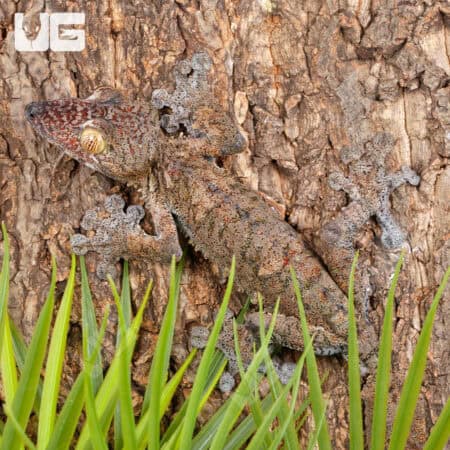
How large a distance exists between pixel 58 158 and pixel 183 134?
0.69 metres

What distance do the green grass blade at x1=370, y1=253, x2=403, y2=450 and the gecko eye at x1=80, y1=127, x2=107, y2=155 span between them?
156cm

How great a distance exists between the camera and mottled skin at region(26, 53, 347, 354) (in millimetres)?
3184

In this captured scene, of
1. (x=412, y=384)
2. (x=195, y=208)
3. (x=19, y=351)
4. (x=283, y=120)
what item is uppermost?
(x=283, y=120)

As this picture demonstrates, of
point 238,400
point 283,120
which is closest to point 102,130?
point 283,120

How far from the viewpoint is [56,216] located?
327cm

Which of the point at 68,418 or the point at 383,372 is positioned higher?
the point at 383,372

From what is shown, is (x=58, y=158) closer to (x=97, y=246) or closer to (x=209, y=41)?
(x=97, y=246)

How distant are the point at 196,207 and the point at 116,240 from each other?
45 centimetres

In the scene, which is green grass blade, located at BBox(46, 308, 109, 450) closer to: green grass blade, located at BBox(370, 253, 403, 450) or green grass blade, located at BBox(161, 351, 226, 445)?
green grass blade, located at BBox(161, 351, 226, 445)

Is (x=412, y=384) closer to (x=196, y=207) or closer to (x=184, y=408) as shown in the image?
(x=184, y=408)

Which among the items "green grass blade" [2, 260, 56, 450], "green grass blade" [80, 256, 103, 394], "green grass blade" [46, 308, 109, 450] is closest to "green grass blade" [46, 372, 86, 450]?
"green grass blade" [46, 308, 109, 450]

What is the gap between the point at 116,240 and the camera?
3.25 m

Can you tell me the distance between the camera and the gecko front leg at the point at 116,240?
3.24 m

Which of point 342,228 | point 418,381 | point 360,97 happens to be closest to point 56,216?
point 342,228
